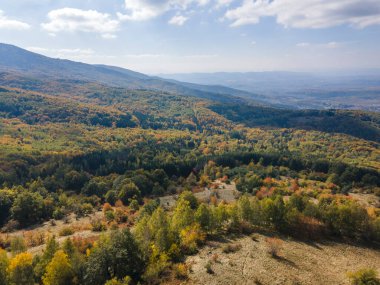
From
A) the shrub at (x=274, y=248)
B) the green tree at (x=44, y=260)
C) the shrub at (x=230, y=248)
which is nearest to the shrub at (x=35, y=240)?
the green tree at (x=44, y=260)

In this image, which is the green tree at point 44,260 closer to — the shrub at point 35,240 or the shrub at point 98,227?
the shrub at point 35,240

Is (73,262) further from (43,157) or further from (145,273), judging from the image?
(43,157)

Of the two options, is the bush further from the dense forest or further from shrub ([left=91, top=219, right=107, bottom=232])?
shrub ([left=91, top=219, right=107, bottom=232])

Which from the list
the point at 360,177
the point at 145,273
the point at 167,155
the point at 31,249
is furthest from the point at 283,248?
the point at 167,155

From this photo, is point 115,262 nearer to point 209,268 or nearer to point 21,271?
point 209,268

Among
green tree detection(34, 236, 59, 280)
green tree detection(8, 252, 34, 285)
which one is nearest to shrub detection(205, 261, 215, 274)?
green tree detection(34, 236, 59, 280)

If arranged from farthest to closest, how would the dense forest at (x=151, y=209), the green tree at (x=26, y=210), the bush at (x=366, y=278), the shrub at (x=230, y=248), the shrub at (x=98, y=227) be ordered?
1. the green tree at (x=26, y=210)
2. the shrub at (x=98, y=227)
3. the shrub at (x=230, y=248)
4. the dense forest at (x=151, y=209)
5. the bush at (x=366, y=278)

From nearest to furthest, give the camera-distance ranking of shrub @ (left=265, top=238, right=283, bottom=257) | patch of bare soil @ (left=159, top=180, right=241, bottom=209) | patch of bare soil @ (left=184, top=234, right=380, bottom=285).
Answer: patch of bare soil @ (left=184, top=234, right=380, bottom=285) → shrub @ (left=265, top=238, right=283, bottom=257) → patch of bare soil @ (left=159, top=180, right=241, bottom=209)

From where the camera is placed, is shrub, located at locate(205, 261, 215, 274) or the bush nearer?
the bush
